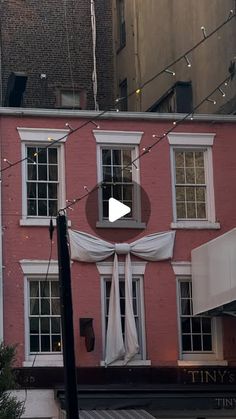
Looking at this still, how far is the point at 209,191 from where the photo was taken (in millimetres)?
26141

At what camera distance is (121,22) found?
1441 inches

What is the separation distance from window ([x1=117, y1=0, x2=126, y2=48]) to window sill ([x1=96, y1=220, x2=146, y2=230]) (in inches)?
472

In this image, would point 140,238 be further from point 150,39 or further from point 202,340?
point 150,39

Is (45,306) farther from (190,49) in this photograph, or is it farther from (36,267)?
(190,49)

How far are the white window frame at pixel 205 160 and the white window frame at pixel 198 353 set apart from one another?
0.98 m

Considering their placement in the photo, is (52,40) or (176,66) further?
(52,40)

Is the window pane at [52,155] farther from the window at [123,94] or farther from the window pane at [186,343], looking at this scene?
the window at [123,94]

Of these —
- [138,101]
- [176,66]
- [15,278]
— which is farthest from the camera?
[138,101]

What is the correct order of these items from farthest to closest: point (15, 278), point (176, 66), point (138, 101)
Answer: point (138, 101), point (176, 66), point (15, 278)

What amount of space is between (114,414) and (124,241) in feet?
13.4

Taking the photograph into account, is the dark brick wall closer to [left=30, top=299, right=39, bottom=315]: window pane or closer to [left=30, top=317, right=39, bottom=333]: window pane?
[left=30, top=299, right=39, bottom=315]: window pane

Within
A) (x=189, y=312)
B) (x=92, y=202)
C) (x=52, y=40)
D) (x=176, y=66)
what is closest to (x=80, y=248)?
(x=92, y=202)

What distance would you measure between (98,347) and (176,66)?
10.3 m

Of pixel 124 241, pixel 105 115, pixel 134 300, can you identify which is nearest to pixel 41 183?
pixel 105 115
